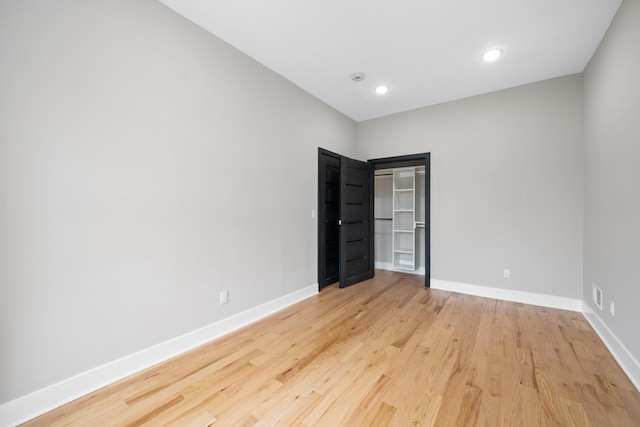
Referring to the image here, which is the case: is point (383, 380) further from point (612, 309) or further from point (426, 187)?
point (426, 187)

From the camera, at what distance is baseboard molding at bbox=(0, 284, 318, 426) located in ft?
4.45

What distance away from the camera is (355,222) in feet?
13.2

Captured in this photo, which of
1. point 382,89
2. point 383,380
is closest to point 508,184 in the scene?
point 382,89

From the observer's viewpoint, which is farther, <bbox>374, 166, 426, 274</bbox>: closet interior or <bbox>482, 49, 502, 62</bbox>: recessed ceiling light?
<bbox>374, 166, 426, 274</bbox>: closet interior

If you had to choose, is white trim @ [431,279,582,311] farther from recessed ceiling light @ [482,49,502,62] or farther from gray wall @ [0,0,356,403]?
recessed ceiling light @ [482,49,502,62]

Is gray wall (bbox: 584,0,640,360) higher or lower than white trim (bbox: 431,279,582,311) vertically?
higher

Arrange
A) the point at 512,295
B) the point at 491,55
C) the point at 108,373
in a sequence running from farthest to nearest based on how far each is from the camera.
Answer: the point at 512,295, the point at 491,55, the point at 108,373

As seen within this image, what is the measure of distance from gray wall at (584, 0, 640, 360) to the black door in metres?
2.86

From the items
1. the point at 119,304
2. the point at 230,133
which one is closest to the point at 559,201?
the point at 230,133

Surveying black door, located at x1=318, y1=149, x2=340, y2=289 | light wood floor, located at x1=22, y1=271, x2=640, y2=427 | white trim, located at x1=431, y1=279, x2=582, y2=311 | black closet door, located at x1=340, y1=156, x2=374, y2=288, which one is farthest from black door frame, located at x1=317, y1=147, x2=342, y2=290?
white trim, located at x1=431, y1=279, x2=582, y2=311

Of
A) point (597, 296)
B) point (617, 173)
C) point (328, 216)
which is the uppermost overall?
point (617, 173)

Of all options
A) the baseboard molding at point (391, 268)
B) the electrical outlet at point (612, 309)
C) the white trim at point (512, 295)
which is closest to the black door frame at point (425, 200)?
the white trim at point (512, 295)

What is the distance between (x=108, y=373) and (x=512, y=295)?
420cm

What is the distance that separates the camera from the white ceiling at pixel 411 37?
198 centimetres
